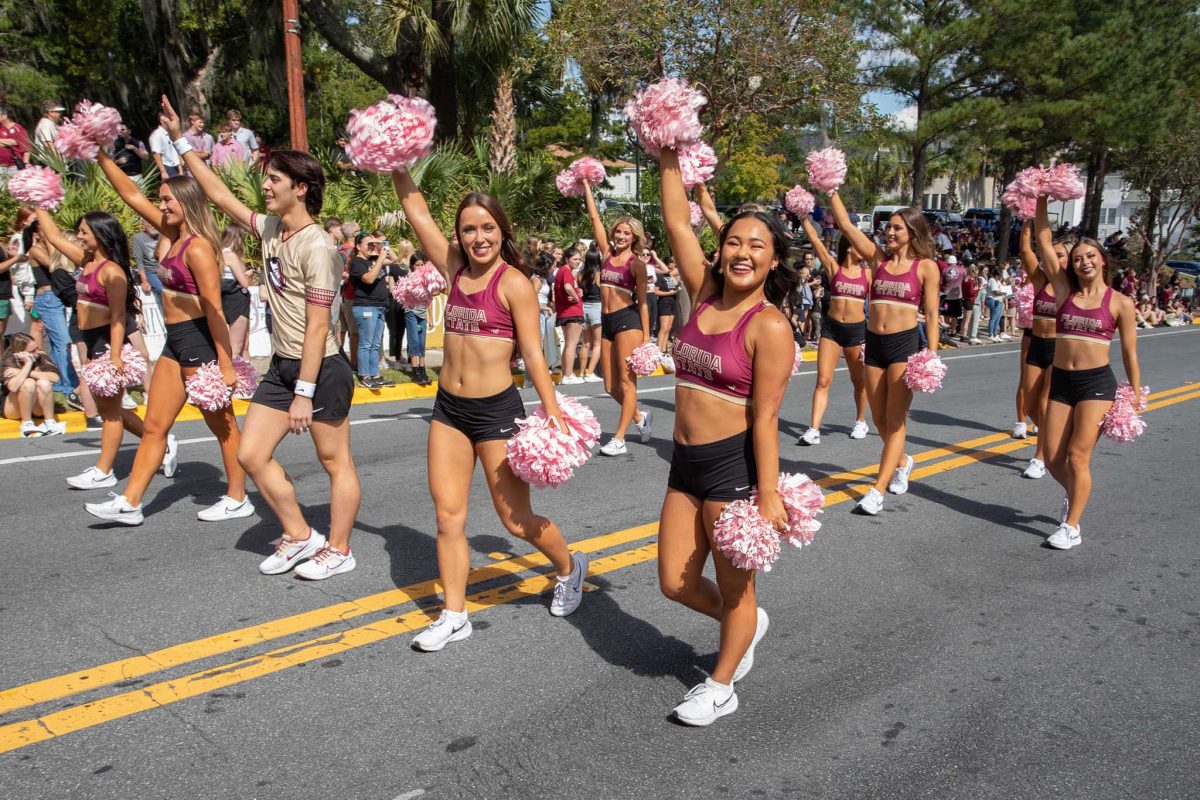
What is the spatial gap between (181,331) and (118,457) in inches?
91.4

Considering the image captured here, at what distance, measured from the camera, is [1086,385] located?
607 cm

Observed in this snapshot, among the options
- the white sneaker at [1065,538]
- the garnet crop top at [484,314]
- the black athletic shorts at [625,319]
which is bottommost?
the white sneaker at [1065,538]

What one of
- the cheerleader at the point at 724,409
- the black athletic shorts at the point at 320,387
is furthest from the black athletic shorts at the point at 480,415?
the cheerleader at the point at 724,409

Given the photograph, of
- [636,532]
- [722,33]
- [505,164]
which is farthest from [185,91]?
[636,532]

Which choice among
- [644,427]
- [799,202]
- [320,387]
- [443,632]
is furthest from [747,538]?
[644,427]

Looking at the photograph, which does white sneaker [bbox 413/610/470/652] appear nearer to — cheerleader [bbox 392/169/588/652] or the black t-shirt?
cheerleader [bbox 392/169/588/652]

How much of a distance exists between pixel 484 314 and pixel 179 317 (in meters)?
2.50

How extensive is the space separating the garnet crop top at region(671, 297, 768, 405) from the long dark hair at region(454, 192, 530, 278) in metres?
1.05

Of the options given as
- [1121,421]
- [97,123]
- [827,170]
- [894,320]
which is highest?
[97,123]

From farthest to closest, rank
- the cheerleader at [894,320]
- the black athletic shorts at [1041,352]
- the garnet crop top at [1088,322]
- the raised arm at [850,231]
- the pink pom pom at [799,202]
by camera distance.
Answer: the black athletic shorts at [1041,352]
the pink pom pom at [799,202]
the cheerleader at [894,320]
the raised arm at [850,231]
the garnet crop top at [1088,322]

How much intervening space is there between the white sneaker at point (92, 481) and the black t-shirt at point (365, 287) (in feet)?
16.3

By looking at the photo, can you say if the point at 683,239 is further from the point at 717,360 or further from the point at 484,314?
the point at 484,314

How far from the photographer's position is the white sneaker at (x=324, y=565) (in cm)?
488

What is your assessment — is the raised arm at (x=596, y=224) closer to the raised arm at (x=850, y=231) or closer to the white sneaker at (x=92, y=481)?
the raised arm at (x=850, y=231)
